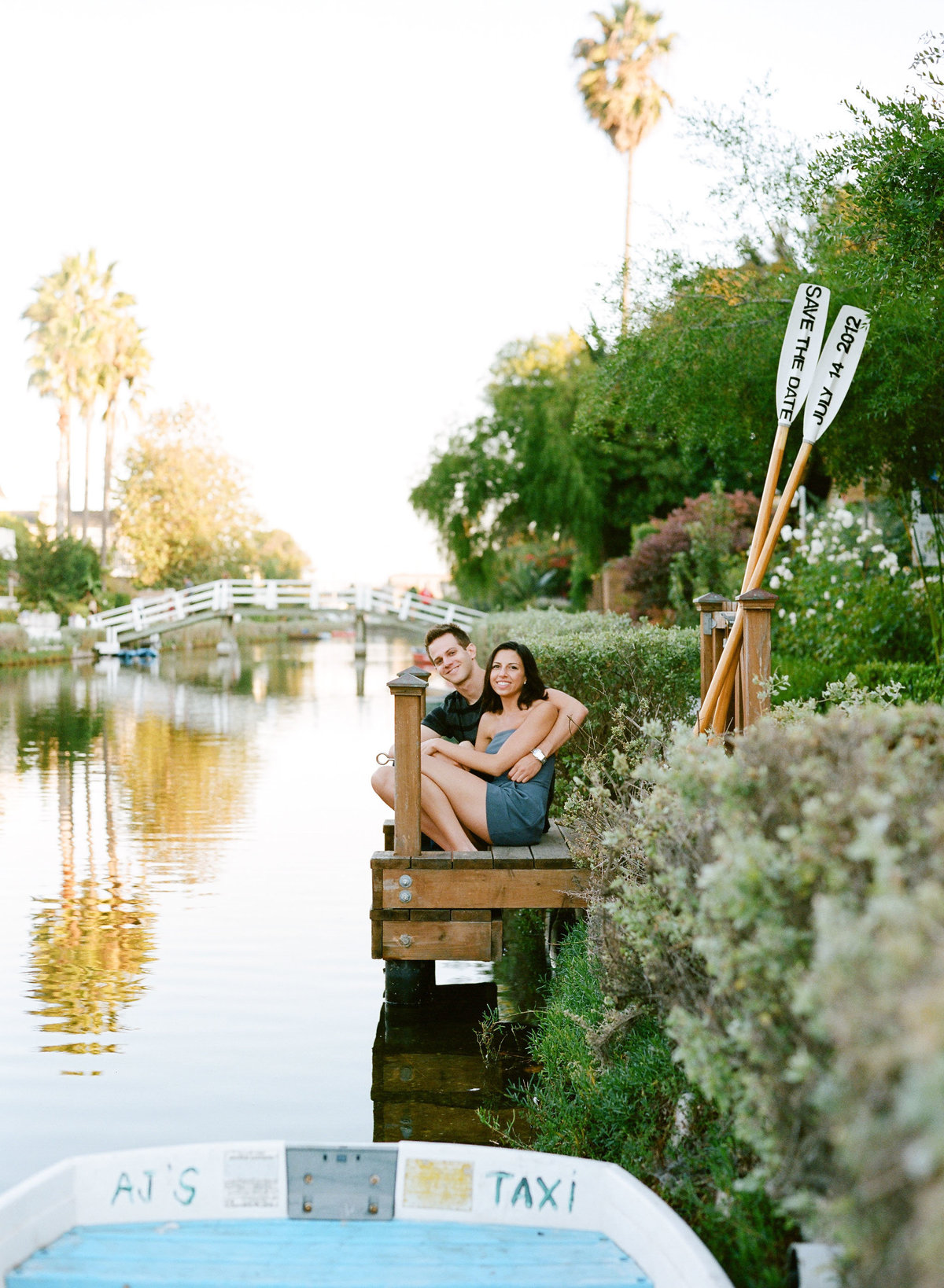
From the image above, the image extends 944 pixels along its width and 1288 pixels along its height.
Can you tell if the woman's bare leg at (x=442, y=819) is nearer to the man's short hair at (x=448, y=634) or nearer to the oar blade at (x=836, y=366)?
the man's short hair at (x=448, y=634)

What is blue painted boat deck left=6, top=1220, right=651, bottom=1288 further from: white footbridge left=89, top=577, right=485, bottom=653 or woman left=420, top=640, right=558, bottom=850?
white footbridge left=89, top=577, right=485, bottom=653

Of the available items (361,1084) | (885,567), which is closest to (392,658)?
(885,567)

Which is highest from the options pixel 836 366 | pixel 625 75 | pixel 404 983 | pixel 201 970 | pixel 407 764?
pixel 625 75

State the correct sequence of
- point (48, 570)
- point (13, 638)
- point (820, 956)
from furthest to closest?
point (48, 570) → point (13, 638) → point (820, 956)

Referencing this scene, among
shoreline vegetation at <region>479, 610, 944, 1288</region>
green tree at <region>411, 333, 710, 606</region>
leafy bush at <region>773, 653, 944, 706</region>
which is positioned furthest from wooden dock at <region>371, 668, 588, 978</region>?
green tree at <region>411, 333, 710, 606</region>

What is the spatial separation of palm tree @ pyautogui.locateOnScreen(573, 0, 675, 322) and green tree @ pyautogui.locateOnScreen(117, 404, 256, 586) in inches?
912

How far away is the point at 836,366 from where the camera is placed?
262 inches

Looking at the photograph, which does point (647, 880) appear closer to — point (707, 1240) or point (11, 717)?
point (707, 1240)

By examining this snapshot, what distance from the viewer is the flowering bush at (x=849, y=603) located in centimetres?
1235

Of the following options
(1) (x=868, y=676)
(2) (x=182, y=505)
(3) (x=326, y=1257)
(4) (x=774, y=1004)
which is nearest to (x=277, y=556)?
(2) (x=182, y=505)

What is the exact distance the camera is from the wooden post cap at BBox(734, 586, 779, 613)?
550 centimetres

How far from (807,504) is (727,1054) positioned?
21130 mm

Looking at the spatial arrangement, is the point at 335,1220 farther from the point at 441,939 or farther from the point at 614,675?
the point at 614,675

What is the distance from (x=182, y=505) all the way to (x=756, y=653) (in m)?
47.4
